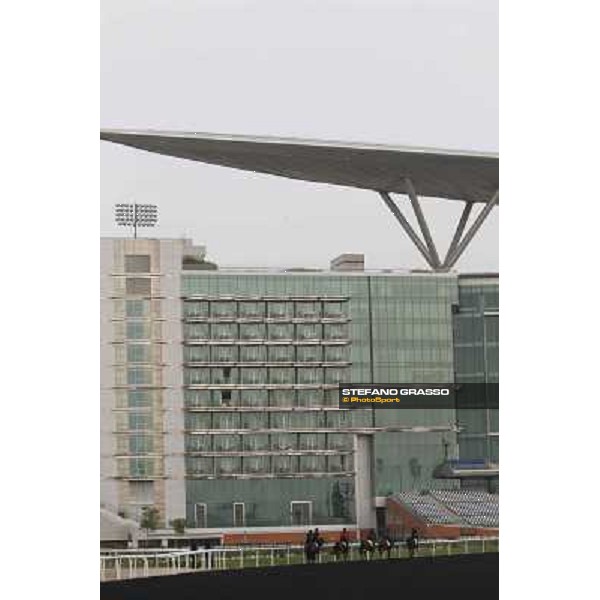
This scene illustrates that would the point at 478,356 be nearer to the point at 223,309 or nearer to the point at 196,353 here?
the point at 223,309

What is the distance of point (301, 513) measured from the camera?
10359 mm

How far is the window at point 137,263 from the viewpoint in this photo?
1002 cm

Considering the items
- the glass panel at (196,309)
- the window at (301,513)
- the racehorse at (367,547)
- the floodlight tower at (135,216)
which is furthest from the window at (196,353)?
the racehorse at (367,547)

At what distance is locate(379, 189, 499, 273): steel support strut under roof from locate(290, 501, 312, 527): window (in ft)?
5.48

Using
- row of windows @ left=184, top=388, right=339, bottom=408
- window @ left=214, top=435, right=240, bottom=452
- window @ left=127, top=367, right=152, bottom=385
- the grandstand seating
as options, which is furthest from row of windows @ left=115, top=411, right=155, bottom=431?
the grandstand seating

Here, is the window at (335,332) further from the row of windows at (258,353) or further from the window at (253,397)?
the window at (253,397)

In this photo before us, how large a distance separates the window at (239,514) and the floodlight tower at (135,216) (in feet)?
5.83

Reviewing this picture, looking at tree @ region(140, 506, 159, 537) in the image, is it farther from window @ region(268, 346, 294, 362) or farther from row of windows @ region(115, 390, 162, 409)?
window @ region(268, 346, 294, 362)

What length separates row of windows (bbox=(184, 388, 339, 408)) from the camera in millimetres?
10219
